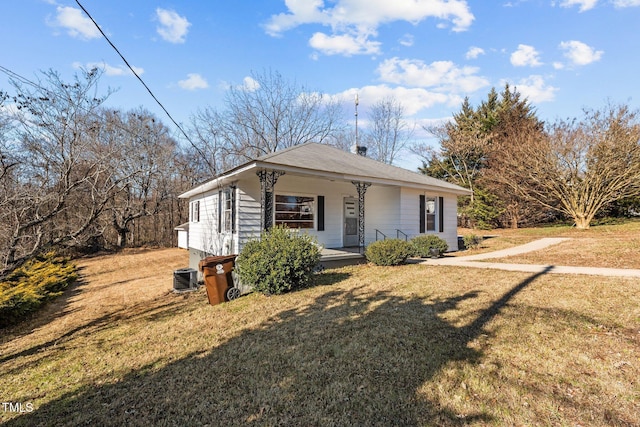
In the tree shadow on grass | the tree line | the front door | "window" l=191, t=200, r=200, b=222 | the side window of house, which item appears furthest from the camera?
the tree line

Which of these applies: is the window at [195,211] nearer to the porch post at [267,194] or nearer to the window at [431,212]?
the porch post at [267,194]

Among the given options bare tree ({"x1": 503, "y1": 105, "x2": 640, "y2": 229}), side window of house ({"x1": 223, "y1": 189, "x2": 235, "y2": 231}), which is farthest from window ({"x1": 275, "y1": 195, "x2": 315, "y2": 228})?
bare tree ({"x1": 503, "y1": 105, "x2": 640, "y2": 229})

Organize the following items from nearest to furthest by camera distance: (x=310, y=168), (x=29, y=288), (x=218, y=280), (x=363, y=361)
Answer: (x=363, y=361) → (x=218, y=280) → (x=310, y=168) → (x=29, y=288)

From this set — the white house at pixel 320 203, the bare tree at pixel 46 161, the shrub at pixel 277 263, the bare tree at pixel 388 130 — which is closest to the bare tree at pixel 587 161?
the white house at pixel 320 203

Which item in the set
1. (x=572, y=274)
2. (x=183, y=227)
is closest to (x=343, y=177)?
(x=572, y=274)

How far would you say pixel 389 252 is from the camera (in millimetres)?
8812

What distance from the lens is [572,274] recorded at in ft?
22.9

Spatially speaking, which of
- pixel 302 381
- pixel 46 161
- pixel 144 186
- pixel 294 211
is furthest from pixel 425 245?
pixel 144 186

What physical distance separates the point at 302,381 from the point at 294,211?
25.4 ft

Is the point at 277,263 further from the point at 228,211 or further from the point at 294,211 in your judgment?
the point at 228,211

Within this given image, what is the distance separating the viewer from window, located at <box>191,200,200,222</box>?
48.2 feet

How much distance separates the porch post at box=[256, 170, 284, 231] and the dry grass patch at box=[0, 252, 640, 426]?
2400 mm

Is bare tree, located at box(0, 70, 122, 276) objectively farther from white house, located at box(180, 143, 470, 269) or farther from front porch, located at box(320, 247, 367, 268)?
front porch, located at box(320, 247, 367, 268)

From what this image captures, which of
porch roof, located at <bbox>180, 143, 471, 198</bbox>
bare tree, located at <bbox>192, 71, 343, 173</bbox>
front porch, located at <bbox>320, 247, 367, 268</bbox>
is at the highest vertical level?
bare tree, located at <bbox>192, 71, 343, 173</bbox>
